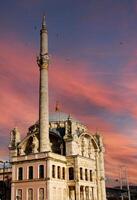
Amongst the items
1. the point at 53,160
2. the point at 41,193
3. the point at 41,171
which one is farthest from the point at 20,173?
the point at 53,160

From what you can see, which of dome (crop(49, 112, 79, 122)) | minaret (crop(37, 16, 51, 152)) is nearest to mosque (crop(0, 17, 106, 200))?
minaret (crop(37, 16, 51, 152))

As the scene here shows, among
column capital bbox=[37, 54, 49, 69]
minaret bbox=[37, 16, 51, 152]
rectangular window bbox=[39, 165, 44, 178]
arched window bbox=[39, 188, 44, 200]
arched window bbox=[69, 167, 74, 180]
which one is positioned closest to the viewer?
arched window bbox=[39, 188, 44, 200]

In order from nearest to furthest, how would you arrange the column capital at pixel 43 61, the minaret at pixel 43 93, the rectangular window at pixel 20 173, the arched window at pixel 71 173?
the rectangular window at pixel 20 173
the minaret at pixel 43 93
the arched window at pixel 71 173
the column capital at pixel 43 61

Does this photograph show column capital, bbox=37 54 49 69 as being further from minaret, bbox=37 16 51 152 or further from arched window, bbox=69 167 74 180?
arched window, bbox=69 167 74 180

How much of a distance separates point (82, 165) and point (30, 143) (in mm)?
11840

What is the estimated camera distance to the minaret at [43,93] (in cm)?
5919

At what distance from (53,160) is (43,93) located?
1270 cm

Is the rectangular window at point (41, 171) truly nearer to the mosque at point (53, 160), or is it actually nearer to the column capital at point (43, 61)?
the mosque at point (53, 160)

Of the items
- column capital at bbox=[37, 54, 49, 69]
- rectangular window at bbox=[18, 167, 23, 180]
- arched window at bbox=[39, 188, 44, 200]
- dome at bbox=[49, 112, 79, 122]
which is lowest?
arched window at bbox=[39, 188, 44, 200]

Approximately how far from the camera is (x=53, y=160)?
185 feet

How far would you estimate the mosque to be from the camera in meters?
55.5

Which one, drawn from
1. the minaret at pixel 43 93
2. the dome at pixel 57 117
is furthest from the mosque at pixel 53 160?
the dome at pixel 57 117

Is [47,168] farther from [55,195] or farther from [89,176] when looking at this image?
[89,176]

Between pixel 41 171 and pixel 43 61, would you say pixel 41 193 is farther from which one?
pixel 43 61
